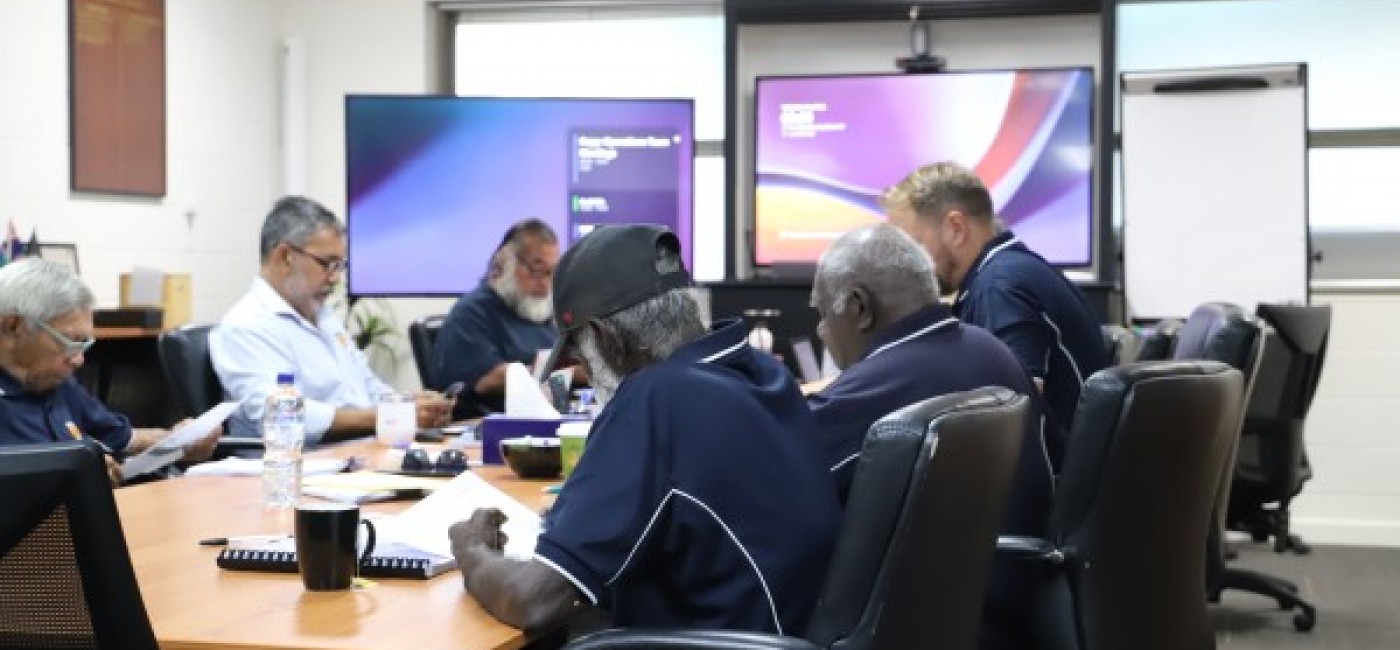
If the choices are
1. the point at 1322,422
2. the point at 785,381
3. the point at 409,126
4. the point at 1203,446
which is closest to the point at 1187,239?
the point at 1322,422

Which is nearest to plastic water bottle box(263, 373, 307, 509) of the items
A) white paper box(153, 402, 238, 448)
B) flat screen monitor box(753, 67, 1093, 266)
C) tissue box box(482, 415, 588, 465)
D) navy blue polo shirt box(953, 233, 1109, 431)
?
white paper box(153, 402, 238, 448)

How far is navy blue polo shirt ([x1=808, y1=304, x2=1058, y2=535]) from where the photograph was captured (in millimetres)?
2920

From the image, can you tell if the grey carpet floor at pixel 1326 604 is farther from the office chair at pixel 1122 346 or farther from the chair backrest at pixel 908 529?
the chair backrest at pixel 908 529

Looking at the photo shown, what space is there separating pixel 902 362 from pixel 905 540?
1.20 m

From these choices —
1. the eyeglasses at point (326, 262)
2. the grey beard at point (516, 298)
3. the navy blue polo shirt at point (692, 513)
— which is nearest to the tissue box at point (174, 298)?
the grey beard at point (516, 298)

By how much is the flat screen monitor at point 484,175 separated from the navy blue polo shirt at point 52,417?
11.6 feet

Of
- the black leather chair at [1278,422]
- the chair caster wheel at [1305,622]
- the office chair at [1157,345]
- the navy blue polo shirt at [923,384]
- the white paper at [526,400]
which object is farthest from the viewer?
the black leather chair at [1278,422]

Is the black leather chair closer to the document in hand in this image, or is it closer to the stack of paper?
the stack of paper

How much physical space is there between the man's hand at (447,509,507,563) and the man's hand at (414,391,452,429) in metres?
2.13

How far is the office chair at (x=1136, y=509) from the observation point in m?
2.64

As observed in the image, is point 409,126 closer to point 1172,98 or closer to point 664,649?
point 1172,98

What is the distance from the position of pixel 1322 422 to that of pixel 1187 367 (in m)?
5.04

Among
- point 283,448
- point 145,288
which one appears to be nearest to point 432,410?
point 283,448

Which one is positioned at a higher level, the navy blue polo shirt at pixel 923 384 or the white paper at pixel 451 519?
the navy blue polo shirt at pixel 923 384
